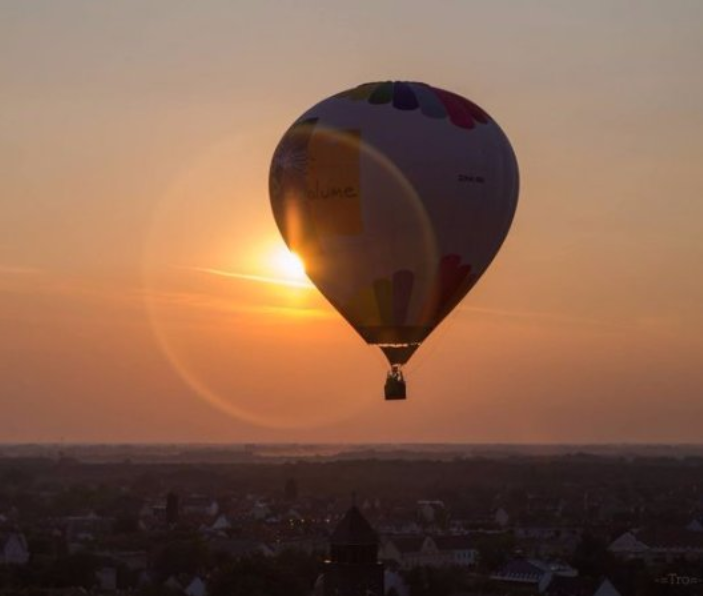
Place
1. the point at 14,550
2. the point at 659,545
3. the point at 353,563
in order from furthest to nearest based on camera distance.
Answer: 1. the point at 659,545
2. the point at 14,550
3. the point at 353,563

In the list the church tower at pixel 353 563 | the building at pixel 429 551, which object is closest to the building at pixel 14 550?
the building at pixel 429 551

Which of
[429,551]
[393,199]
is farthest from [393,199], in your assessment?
[429,551]

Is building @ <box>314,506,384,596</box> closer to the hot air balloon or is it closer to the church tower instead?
the church tower

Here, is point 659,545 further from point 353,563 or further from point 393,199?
point 393,199

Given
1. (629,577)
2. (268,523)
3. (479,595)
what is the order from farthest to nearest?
(268,523)
(629,577)
(479,595)

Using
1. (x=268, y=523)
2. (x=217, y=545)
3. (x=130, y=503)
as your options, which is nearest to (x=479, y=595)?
(x=217, y=545)

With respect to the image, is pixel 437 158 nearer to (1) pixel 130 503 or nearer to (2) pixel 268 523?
(2) pixel 268 523

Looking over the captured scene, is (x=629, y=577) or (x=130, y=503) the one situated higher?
(x=130, y=503)

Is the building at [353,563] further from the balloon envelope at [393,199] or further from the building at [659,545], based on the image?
the building at [659,545]
